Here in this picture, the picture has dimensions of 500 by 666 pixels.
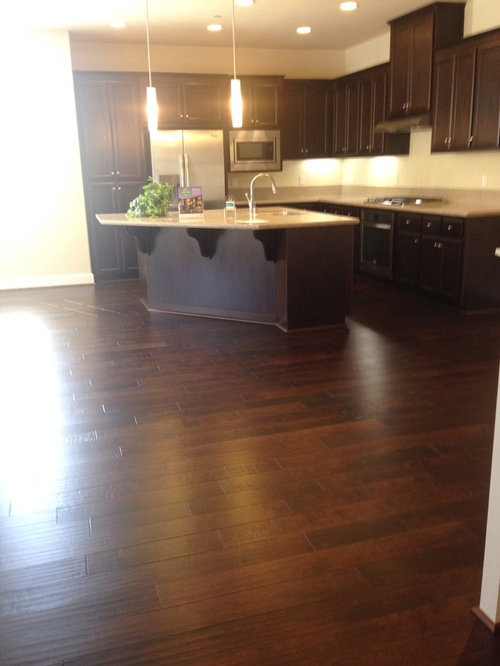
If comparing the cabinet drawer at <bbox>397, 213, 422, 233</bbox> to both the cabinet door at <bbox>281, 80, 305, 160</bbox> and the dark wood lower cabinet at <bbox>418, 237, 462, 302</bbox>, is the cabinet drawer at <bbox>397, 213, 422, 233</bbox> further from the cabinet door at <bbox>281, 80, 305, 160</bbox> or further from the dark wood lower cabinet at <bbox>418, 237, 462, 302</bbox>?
the cabinet door at <bbox>281, 80, 305, 160</bbox>

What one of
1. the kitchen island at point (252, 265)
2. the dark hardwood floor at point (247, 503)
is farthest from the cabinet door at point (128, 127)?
the dark hardwood floor at point (247, 503)

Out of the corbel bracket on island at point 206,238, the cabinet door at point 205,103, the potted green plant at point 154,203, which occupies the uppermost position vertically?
the cabinet door at point 205,103

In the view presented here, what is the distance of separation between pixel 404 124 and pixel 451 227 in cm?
154

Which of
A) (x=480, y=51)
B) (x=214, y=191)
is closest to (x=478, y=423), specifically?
(x=480, y=51)

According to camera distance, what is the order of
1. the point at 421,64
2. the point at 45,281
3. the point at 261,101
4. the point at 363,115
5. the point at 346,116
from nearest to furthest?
the point at 421,64 → the point at 45,281 → the point at 363,115 → the point at 261,101 → the point at 346,116

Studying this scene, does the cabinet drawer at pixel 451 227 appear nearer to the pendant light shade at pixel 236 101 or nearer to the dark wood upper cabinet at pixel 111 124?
the pendant light shade at pixel 236 101

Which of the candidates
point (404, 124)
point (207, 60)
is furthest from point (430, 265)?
point (207, 60)

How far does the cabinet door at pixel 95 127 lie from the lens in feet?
21.8

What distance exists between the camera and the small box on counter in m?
4.88

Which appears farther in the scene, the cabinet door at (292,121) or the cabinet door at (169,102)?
the cabinet door at (292,121)

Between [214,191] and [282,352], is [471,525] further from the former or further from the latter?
[214,191]

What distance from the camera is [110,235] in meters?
7.05

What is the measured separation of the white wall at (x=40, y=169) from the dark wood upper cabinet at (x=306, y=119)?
2713mm

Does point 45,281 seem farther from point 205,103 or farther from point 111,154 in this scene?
point 205,103
